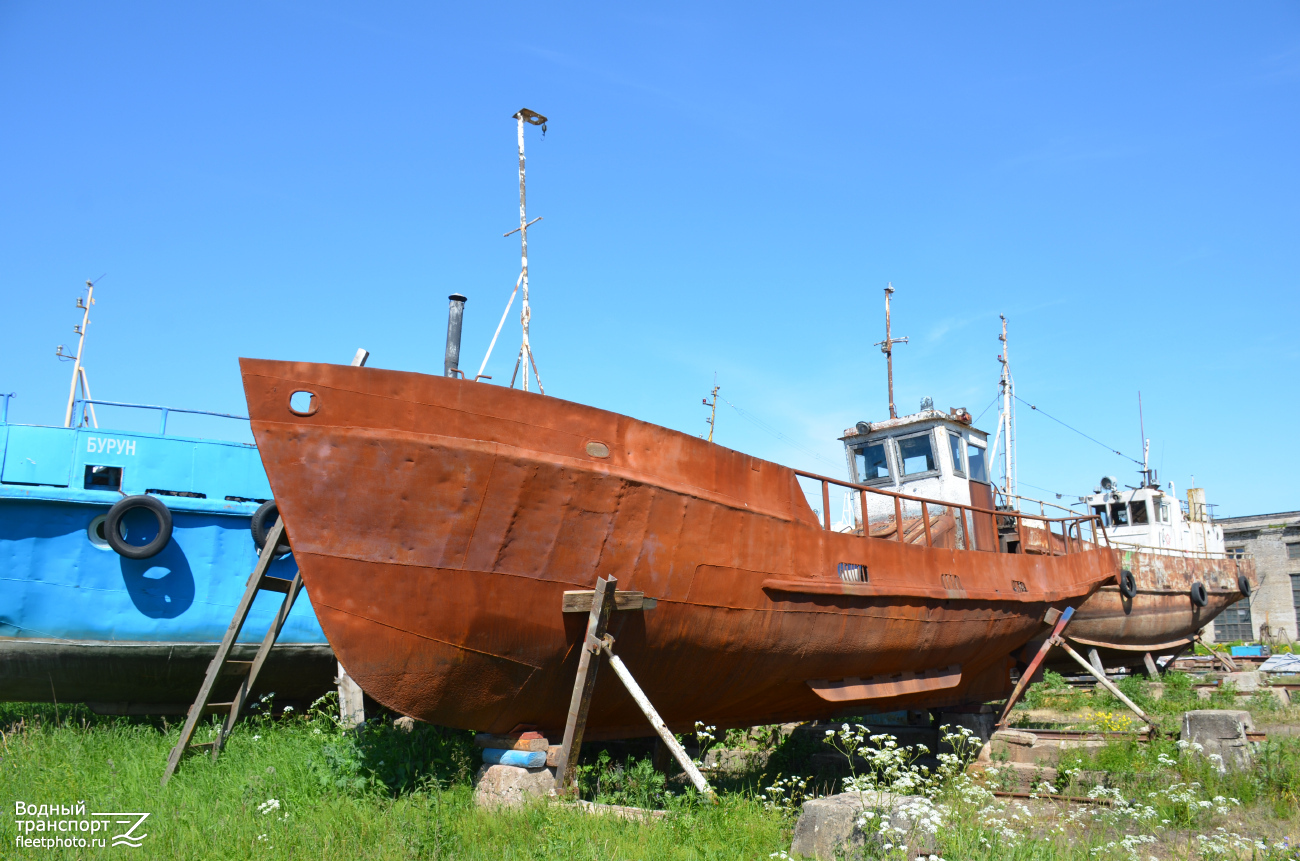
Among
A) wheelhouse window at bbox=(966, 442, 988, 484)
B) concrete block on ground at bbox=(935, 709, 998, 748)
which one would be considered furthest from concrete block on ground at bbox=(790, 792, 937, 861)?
wheelhouse window at bbox=(966, 442, 988, 484)

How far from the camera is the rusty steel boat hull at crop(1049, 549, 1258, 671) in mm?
15922

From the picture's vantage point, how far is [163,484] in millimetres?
9633

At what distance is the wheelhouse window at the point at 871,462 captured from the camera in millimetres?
13047

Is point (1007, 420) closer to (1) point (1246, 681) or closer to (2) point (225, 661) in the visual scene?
(1) point (1246, 681)

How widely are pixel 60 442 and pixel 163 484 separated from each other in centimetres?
107

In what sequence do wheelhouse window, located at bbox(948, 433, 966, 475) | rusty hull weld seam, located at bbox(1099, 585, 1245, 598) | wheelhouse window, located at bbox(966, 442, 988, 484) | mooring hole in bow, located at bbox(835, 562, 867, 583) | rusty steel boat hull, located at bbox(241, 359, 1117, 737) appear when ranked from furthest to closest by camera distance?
rusty hull weld seam, located at bbox(1099, 585, 1245, 598), wheelhouse window, located at bbox(966, 442, 988, 484), wheelhouse window, located at bbox(948, 433, 966, 475), mooring hole in bow, located at bbox(835, 562, 867, 583), rusty steel boat hull, located at bbox(241, 359, 1117, 737)

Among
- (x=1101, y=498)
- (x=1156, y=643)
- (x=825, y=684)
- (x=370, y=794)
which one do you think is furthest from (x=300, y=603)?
(x=1101, y=498)

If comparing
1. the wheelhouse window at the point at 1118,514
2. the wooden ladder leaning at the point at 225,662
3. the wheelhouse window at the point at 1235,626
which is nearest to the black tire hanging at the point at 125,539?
the wooden ladder leaning at the point at 225,662

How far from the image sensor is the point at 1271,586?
112ft

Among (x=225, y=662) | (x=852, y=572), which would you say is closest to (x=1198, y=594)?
(x=852, y=572)

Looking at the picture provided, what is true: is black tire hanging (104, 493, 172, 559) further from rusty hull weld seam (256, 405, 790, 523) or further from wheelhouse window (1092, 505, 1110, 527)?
wheelhouse window (1092, 505, 1110, 527)

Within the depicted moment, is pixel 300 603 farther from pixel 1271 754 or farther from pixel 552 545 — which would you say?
pixel 1271 754

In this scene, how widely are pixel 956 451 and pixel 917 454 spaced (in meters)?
0.56

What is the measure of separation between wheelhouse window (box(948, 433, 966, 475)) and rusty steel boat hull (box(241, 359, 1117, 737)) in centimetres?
594
